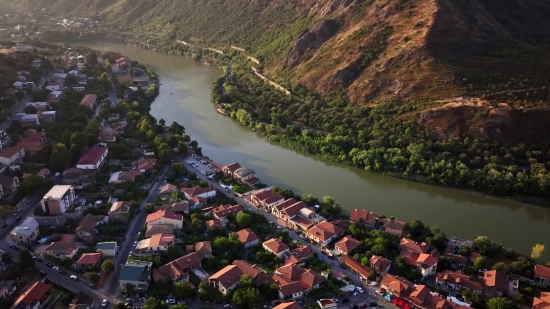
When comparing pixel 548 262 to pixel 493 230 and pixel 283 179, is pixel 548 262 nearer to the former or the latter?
pixel 493 230

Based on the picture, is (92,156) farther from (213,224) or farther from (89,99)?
(89,99)

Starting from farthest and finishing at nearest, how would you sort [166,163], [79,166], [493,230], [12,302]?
[166,163], [79,166], [493,230], [12,302]

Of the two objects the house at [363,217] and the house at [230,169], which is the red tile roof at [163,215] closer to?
the house at [230,169]

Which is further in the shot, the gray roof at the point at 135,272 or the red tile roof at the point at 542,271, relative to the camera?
the red tile roof at the point at 542,271

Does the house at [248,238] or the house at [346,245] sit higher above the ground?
the house at [346,245]

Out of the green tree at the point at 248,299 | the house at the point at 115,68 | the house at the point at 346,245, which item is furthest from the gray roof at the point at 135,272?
the house at the point at 115,68

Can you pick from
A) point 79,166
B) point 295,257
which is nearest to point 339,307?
point 295,257
